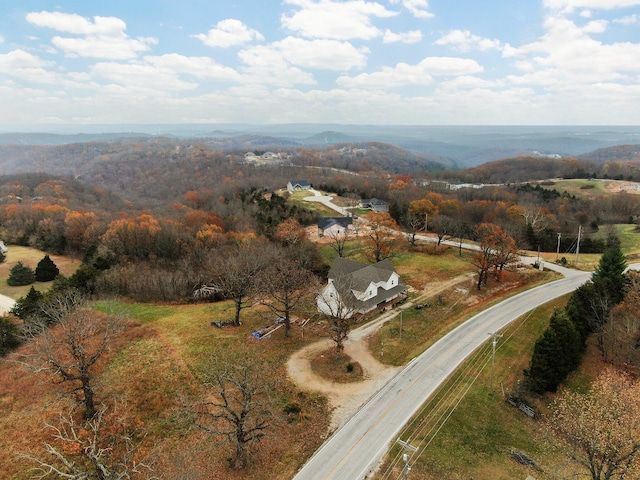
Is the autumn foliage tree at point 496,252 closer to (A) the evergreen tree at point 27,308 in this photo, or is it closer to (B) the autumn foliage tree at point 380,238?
(B) the autumn foliage tree at point 380,238

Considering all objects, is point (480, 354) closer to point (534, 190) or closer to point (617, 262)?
point (617, 262)

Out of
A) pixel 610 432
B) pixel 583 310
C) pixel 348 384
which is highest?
pixel 610 432

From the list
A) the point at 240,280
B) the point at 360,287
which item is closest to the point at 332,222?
the point at 360,287

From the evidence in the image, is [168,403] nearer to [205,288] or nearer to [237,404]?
[237,404]

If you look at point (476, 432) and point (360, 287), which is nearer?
point (476, 432)

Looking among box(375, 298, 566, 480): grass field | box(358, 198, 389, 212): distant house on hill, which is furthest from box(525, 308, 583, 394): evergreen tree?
box(358, 198, 389, 212): distant house on hill

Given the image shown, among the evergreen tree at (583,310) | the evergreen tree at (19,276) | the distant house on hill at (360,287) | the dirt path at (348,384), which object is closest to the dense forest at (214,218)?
the evergreen tree at (19,276)

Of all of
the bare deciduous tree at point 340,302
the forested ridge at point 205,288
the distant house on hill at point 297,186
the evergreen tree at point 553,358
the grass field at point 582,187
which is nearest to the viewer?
the forested ridge at point 205,288

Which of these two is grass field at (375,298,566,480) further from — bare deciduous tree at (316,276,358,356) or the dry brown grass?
bare deciduous tree at (316,276,358,356)
